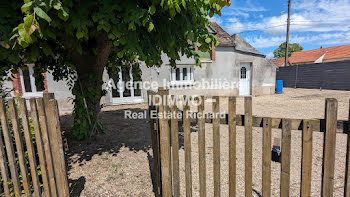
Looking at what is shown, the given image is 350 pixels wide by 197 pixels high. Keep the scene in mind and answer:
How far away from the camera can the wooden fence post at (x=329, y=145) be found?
1314 millimetres

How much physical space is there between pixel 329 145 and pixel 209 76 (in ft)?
34.1

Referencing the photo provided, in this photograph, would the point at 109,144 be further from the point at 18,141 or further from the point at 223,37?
the point at 223,37

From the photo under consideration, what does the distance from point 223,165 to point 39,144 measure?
8.87ft

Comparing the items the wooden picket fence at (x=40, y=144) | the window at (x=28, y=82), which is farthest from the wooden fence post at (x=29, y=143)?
the window at (x=28, y=82)

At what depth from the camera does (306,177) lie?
1.49 m

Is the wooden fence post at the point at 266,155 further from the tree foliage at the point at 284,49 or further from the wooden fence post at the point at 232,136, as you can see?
the tree foliage at the point at 284,49

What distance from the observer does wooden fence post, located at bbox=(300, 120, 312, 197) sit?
→ 4.64 ft

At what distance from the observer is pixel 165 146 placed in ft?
6.18

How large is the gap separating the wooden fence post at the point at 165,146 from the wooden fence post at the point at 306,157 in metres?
1.19

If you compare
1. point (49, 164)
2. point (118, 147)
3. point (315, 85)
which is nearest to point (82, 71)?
point (118, 147)

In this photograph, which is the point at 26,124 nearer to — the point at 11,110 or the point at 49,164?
the point at 11,110

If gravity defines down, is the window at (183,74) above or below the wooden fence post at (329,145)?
above

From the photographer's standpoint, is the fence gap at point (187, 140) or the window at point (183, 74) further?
the window at point (183, 74)

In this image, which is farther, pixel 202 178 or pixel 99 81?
pixel 99 81
